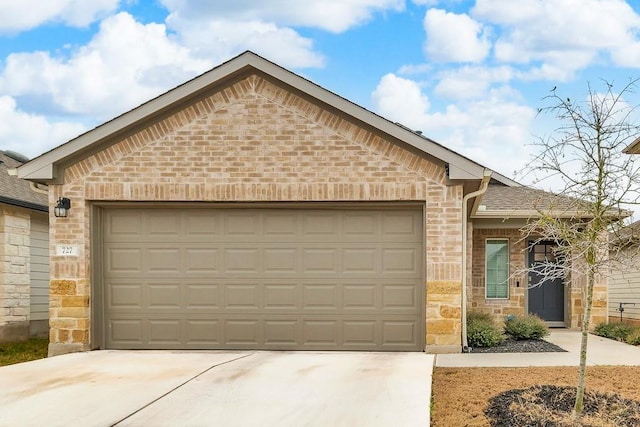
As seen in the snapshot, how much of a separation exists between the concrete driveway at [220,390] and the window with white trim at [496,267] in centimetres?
650

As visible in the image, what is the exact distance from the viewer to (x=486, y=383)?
29.5ft

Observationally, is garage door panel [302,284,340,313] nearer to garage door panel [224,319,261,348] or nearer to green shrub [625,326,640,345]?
garage door panel [224,319,261,348]

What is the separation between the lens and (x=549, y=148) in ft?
25.3

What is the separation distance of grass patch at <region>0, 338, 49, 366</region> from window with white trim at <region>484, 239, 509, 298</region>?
34.3 feet

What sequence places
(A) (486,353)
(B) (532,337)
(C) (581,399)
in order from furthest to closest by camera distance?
(B) (532,337) → (A) (486,353) → (C) (581,399)

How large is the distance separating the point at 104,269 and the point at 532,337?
8.19 metres

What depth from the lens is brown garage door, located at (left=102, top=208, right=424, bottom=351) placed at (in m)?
12.2

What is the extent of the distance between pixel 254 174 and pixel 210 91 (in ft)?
5.44

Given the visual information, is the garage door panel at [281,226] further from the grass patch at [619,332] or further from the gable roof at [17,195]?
the grass patch at [619,332]

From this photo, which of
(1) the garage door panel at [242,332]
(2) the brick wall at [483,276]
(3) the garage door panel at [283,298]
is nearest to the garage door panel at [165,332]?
(1) the garage door panel at [242,332]

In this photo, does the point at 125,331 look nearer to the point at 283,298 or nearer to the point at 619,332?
the point at 283,298

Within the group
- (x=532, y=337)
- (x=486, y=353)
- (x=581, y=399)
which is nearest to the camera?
(x=581, y=399)

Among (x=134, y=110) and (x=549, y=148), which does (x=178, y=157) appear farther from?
(x=549, y=148)

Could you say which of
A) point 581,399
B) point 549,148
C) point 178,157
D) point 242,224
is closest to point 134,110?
point 178,157
